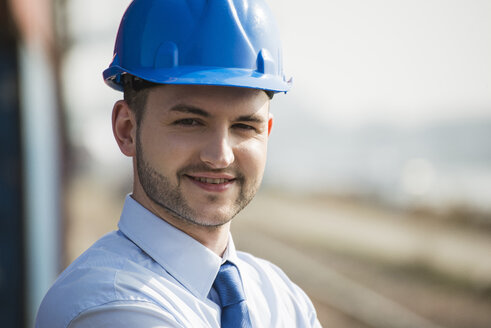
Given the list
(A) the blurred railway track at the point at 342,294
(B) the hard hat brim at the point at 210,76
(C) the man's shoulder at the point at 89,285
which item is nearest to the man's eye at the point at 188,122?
(B) the hard hat brim at the point at 210,76

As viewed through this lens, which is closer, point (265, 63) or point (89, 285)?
point (89, 285)

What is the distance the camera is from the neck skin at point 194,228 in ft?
5.64

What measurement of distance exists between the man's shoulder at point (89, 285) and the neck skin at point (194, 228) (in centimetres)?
18

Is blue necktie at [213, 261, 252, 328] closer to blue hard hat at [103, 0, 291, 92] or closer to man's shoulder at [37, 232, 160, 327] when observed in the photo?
man's shoulder at [37, 232, 160, 327]

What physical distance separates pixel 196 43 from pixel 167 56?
11 cm

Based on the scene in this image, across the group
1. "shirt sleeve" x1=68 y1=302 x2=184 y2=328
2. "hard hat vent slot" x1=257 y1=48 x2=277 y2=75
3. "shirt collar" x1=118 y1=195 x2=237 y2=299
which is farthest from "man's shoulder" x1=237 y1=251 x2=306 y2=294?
"hard hat vent slot" x1=257 y1=48 x2=277 y2=75

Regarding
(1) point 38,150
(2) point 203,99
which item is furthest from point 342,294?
(2) point 203,99

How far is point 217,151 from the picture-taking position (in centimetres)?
162

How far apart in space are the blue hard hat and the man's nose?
18 cm

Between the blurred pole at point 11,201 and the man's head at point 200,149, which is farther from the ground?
the man's head at point 200,149

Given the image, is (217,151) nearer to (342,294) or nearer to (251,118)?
(251,118)

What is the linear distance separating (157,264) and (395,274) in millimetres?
10764

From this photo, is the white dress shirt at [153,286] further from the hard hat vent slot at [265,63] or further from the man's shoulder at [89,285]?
the hard hat vent slot at [265,63]

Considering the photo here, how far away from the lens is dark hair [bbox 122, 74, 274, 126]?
1726 millimetres
